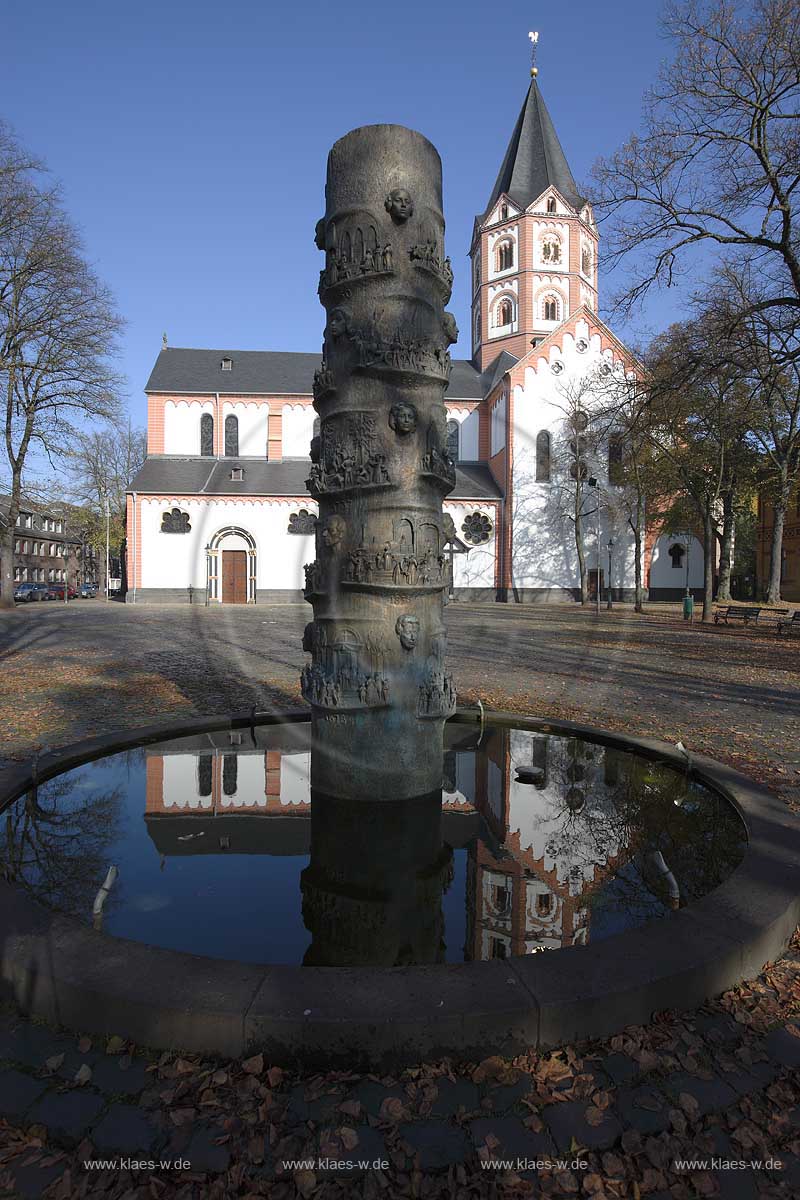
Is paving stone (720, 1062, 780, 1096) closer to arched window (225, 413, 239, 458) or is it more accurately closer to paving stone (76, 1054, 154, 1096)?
paving stone (76, 1054, 154, 1096)

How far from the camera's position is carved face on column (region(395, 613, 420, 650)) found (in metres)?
4.33

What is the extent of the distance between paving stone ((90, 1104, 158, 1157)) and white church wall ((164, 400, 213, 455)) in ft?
141

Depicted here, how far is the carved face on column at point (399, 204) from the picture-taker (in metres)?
4.20

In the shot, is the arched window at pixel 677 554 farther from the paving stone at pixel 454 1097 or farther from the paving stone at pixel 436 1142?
the paving stone at pixel 436 1142

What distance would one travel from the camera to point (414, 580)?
4.38 m

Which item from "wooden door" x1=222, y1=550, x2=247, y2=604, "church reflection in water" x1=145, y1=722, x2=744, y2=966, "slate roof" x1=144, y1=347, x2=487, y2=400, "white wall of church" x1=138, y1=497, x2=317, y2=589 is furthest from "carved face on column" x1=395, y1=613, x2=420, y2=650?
"slate roof" x1=144, y1=347, x2=487, y2=400

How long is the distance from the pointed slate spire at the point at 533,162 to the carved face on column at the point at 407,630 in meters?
47.3

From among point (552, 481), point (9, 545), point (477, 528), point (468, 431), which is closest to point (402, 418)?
point (9, 545)

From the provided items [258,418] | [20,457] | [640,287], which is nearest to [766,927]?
[640,287]

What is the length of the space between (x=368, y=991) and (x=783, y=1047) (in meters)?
1.53

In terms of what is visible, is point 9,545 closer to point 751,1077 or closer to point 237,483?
point 237,483

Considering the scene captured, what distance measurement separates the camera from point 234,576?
37.9 metres

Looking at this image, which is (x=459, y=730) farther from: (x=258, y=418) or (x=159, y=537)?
(x=258, y=418)

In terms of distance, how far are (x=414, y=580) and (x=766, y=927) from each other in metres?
2.67
